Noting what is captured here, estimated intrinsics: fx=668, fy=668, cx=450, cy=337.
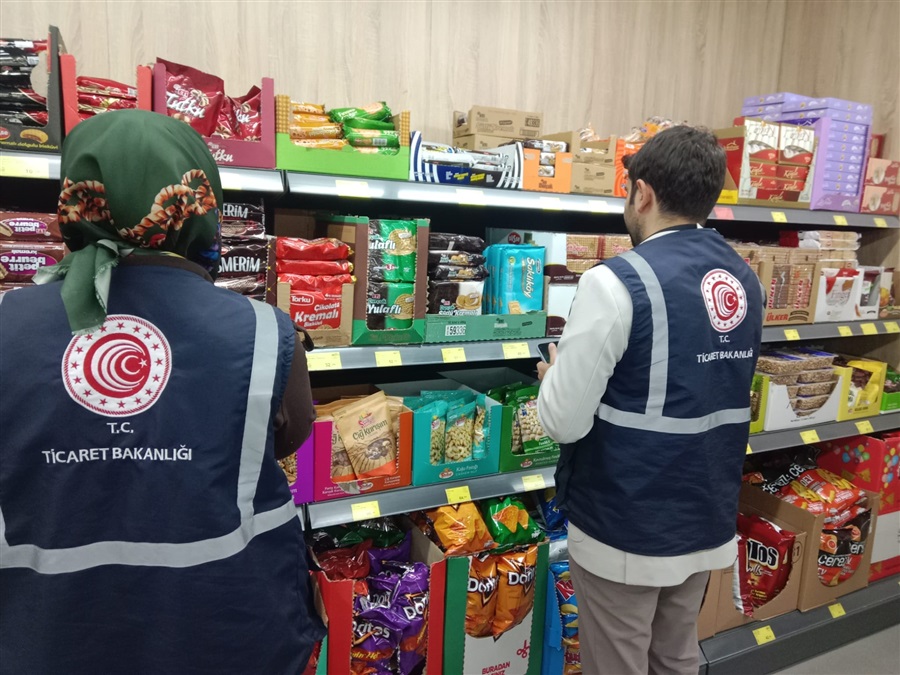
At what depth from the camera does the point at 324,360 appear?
192 cm

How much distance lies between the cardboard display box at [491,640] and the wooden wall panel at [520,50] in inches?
66.7

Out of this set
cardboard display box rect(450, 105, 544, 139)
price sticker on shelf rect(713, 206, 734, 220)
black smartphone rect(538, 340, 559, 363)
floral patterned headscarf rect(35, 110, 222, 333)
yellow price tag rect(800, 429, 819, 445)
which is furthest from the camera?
yellow price tag rect(800, 429, 819, 445)

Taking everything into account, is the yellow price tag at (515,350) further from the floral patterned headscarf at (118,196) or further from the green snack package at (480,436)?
the floral patterned headscarf at (118,196)

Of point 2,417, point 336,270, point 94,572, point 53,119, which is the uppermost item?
point 53,119

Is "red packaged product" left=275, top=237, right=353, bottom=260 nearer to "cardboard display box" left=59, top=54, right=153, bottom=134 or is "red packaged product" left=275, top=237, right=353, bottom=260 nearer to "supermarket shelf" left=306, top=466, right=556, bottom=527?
"cardboard display box" left=59, top=54, right=153, bottom=134

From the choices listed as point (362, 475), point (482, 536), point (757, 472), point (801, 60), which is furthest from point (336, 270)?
point (801, 60)

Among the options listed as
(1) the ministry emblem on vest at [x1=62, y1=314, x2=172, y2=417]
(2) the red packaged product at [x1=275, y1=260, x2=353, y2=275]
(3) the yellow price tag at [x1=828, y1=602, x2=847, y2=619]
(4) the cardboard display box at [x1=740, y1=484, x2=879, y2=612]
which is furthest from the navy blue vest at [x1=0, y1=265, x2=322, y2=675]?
(3) the yellow price tag at [x1=828, y1=602, x2=847, y2=619]

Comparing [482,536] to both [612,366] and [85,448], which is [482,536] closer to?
[612,366]

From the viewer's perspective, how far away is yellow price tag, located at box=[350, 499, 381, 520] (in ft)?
6.61

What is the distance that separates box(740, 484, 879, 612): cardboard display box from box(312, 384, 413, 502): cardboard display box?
5.51 ft

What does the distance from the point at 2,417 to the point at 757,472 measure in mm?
2997

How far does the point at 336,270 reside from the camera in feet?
6.40

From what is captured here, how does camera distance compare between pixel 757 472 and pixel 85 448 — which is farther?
pixel 757 472

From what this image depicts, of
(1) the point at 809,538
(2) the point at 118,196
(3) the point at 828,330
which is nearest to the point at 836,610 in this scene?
(1) the point at 809,538
